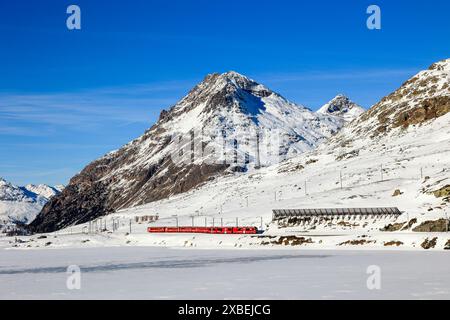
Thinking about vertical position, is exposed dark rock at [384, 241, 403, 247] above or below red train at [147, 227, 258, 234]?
below

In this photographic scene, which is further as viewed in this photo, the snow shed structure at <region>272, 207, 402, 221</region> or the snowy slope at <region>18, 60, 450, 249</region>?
the snow shed structure at <region>272, 207, 402, 221</region>

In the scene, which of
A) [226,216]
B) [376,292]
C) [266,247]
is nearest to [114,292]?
[376,292]

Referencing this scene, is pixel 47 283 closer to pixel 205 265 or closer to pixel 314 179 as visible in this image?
pixel 205 265

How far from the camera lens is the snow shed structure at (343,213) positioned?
109m

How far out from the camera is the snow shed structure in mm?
108562

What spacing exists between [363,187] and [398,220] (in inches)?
2108

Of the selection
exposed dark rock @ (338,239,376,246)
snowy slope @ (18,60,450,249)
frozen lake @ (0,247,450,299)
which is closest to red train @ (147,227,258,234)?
snowy slope @ (18,60,450,249)

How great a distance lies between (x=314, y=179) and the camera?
641ft

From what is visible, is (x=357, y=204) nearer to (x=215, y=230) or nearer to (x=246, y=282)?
(x=215, y=230)

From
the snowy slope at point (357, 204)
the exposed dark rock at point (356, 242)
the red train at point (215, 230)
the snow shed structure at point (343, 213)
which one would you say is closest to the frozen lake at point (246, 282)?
the exposed dark rock at point (356, 242)

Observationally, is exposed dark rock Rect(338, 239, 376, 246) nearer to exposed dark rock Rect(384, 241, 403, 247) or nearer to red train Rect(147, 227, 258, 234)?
exposed dark rock Rect(384, 241, 403, 247)

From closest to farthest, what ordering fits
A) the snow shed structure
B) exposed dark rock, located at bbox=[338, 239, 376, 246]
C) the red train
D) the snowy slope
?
exposed dark rock, located at bbox=[338, 239, 376, 246], the snowy slope, the snow shed structure, the red train

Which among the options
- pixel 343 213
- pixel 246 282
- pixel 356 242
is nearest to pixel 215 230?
pixel 343 213

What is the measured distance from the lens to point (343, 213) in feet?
380
